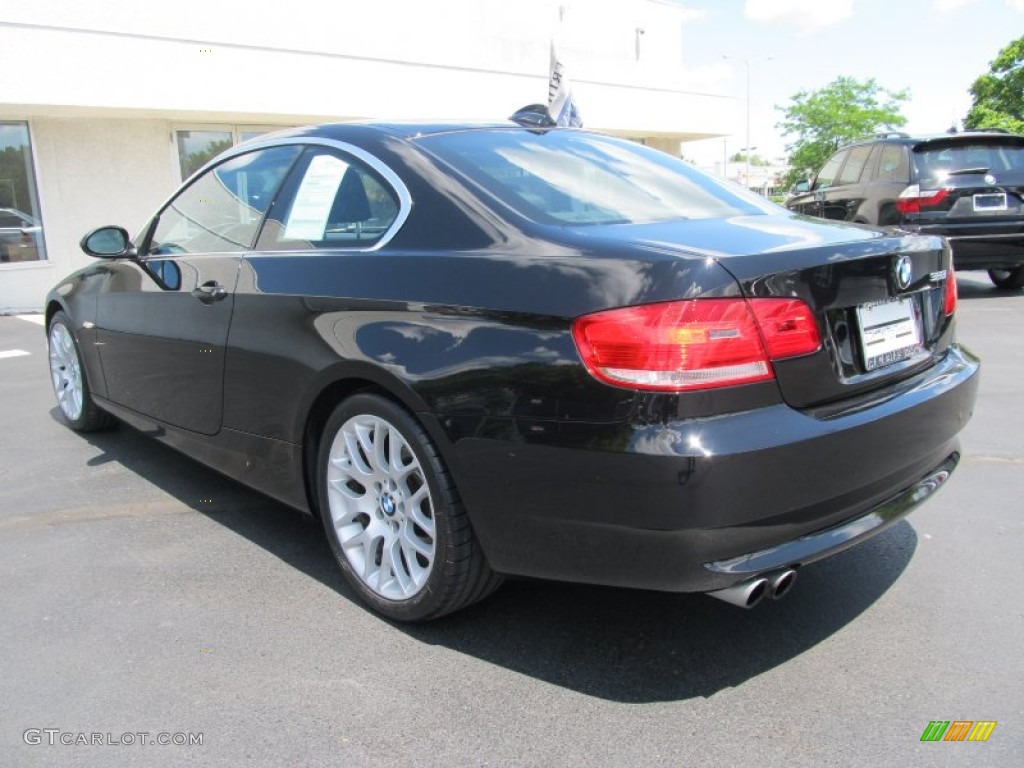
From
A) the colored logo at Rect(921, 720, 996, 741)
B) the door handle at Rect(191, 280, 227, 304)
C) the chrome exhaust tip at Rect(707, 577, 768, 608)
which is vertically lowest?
the colored logo at Rect(921, 720, 996, 741)

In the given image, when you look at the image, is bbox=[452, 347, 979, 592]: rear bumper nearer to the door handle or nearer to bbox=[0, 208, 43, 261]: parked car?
the door handle

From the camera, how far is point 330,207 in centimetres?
303

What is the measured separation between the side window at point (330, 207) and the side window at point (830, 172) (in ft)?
31.9

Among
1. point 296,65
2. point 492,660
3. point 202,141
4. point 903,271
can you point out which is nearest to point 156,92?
point 202,141

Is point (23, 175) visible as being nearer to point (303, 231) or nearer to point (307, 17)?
point (307, 17)

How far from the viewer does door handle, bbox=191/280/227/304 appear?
3.28 meters

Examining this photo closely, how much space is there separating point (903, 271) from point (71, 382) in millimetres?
4483

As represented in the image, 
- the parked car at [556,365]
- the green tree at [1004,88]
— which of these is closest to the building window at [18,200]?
the parked car at [556,365]

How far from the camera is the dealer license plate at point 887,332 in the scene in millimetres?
2424

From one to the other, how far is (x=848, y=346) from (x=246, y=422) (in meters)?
2.11

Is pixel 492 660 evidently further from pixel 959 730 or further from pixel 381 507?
pixel 959 730

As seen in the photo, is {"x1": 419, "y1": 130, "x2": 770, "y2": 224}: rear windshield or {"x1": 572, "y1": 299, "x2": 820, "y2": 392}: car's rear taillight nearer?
{"x1": 572, "y1": 299, "x2": 820, "y2": 392}: car's rear taillight

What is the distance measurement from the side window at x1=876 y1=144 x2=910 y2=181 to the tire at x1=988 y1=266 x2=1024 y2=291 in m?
2.14

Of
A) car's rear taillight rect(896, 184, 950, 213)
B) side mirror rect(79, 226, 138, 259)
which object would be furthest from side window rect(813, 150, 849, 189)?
side mirror rect(79, 226, 138, 259)
